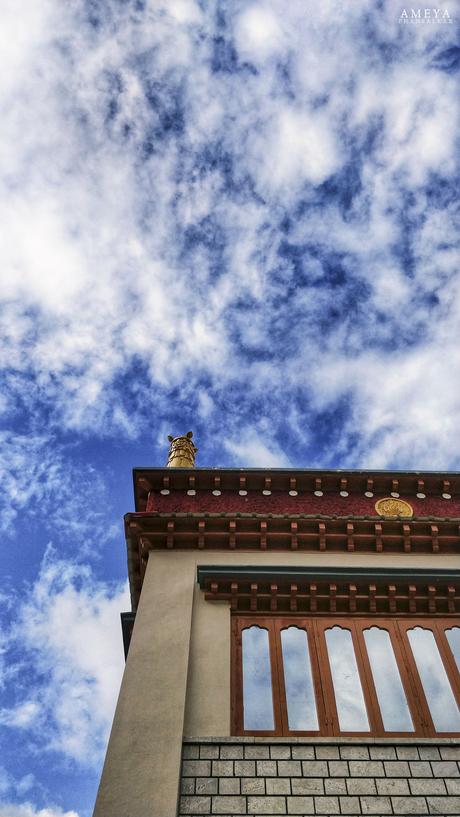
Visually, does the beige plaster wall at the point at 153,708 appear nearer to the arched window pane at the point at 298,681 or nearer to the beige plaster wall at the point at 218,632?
the beige plaster wall at the point at 218,632

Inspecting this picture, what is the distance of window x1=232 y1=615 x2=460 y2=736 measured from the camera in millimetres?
10266

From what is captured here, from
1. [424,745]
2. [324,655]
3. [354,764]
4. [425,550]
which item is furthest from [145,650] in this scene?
[425,550]

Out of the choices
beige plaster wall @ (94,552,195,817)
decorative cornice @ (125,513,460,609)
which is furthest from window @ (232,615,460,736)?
decorative cornice @ (125,513,460,609)

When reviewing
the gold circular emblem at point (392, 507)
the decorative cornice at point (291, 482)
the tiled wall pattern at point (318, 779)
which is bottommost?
the tiled wall pattern at point (318, 779)

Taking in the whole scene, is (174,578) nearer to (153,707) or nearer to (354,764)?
(153,707)

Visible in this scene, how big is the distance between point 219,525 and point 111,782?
5440mm

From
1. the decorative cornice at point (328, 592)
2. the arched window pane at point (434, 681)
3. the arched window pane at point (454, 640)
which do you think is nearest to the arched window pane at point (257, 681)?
the decorative cornice at point (328, 592)

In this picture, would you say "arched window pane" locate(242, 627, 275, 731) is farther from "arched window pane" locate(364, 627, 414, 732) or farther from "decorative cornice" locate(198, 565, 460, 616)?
"arched window pane" locate(364, 627, 414, 732)

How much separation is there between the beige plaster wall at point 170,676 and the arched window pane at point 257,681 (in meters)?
0.32

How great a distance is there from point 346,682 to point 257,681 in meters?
1.40

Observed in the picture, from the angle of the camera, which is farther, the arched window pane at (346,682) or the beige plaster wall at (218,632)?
the arched window pane at (346,682)

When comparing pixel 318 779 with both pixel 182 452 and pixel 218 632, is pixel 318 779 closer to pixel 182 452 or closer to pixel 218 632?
pixel 218 632

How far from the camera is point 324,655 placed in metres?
11.3

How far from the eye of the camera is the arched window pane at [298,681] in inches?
405
